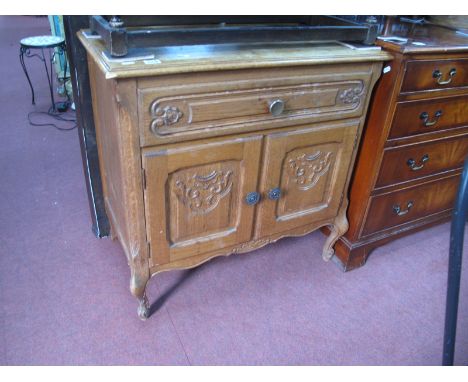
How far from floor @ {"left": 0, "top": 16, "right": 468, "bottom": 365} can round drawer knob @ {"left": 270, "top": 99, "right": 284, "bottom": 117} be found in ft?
2.35

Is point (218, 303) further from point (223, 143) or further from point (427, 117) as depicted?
point (427, 117)

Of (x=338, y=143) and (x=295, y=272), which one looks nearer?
(x=338, y=143)

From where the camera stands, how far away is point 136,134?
919mm

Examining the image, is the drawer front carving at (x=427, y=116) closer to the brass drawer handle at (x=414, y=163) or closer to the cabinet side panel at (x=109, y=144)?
the brass drawer handle at (x=414, y=163)

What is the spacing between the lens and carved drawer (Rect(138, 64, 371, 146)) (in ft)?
3.00

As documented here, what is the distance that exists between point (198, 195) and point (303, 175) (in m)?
0.36

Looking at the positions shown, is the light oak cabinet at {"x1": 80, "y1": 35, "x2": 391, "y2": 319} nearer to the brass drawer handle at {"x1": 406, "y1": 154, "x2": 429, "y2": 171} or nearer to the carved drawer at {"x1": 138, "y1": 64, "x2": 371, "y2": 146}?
the carved drawer at {"x1": 138, "y1": 64, "x2": 371, "y2": 146}

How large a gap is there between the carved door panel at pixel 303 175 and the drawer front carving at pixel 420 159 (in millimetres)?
151

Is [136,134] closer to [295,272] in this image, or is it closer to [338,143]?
[338,143]

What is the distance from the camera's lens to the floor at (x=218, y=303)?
1230 millimetres

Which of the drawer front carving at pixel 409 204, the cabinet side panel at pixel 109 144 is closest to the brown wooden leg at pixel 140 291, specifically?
the cabinet side panel at pixel 109 144

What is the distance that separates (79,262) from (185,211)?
65 cm

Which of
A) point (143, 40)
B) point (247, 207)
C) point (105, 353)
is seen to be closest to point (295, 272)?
point (247, 207)

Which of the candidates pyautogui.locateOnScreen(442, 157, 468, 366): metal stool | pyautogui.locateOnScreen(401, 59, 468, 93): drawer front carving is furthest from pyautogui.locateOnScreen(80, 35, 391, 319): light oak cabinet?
pyautogui.locateOnScreen(442, 157, 468, 366): metal stool
